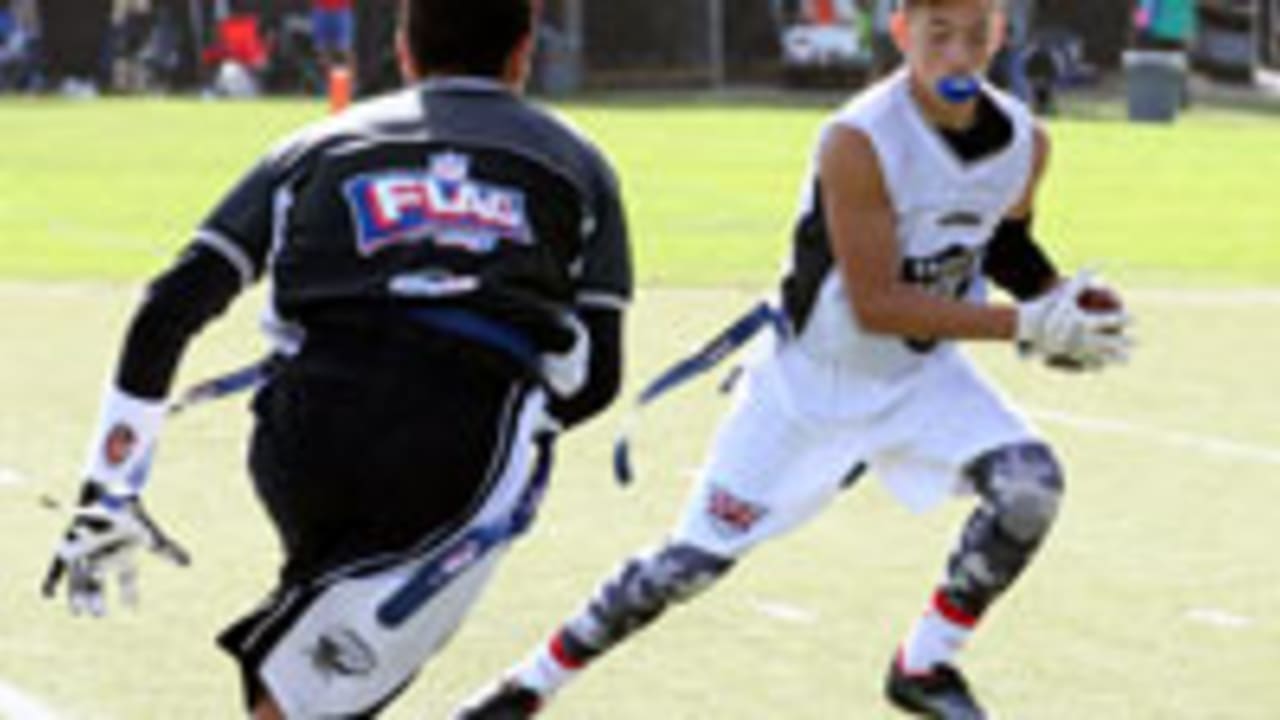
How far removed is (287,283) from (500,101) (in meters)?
0.50

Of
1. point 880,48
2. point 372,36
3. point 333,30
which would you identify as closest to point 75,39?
point 372,36

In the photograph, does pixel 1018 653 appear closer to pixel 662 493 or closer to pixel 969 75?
pixel 969 75

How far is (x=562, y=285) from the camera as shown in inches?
227

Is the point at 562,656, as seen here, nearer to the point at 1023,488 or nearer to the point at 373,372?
the point at 1023,488

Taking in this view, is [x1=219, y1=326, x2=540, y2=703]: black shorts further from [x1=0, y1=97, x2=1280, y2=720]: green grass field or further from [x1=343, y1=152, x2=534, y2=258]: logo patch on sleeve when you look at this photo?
[x1=0, y1=97, x2=1280, y2=720]: green grass field

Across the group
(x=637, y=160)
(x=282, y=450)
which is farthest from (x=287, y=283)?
(x=637, y=160)

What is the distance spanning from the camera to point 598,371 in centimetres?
592

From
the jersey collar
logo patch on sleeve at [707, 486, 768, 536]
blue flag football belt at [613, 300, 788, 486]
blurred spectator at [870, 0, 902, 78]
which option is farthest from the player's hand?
blurred spectator at [870, 0, 902, 78]

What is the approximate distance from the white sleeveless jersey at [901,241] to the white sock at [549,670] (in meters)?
0.82

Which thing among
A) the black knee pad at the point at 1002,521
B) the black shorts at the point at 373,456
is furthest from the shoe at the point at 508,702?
the black shorts at the point at 373,456

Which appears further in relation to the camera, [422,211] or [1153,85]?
[1153,85]

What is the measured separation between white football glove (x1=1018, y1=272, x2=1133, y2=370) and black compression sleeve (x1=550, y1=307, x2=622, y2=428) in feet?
4.63

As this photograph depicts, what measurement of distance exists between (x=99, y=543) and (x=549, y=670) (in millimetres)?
1873

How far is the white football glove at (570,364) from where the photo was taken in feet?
19.2
